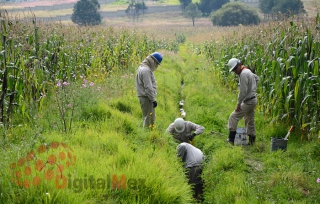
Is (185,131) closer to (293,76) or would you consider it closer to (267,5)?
(293,76)

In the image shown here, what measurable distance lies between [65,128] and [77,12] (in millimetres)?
65866

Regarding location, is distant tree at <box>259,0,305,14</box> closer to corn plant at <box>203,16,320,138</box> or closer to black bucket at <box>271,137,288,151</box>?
corn plant at <box>203,16,320,138</box>

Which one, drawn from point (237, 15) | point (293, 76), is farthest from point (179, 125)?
point (237, 15)

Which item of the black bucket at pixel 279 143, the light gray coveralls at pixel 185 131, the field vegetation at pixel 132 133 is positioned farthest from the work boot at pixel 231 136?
the black bucket at pixel 279 143

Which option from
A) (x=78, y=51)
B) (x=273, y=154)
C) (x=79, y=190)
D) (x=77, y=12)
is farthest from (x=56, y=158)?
(x=77, y=12)

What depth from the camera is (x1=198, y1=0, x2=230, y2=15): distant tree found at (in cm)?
9304

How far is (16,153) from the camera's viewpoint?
183 inches

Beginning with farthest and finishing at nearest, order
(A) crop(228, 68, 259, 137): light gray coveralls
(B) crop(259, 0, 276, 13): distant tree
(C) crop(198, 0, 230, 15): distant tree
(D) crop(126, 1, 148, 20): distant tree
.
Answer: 1. (D) crop(126, 1, 148, 20): distant tree
2. (C) crop(198, 0, 230, 15): distant tree
3. (B) crop(259, 0, 276, 13): distant tree
4. (A) crop(228, 68, 259, 137): light gray coveralls

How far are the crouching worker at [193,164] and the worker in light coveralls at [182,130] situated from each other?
1075 mm

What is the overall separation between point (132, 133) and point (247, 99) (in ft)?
10.7

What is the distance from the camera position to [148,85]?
25.6ft

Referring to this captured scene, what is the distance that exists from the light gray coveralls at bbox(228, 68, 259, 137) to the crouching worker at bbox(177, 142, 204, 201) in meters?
1.93

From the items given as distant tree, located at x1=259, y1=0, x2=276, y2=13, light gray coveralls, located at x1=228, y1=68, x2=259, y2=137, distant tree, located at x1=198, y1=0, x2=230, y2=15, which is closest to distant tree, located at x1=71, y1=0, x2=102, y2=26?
distant tree, located at x1=259, y1=0, x2=276, y2=13

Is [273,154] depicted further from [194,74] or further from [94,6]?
[94,6]
